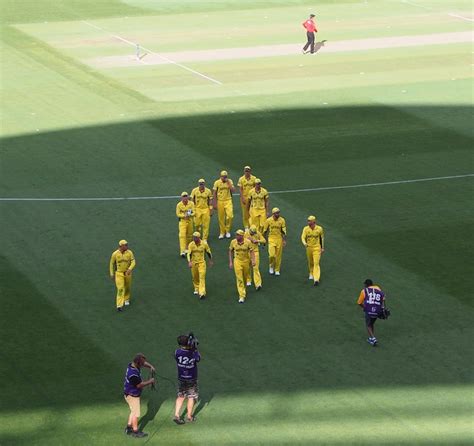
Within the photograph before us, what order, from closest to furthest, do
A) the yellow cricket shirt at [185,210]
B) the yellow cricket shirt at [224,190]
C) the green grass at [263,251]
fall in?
1. the green grass at [263,251]
2. the yellow cricket shirt at [185,210]
3. the yellow cricket shirt at [224,190]

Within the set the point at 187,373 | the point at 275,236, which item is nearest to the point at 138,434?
the point at 187,373

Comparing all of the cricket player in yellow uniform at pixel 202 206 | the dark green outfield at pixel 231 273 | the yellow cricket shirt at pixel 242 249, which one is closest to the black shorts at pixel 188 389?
the dark green outfield at pixel 231 273

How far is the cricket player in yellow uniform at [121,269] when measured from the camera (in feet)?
94.8

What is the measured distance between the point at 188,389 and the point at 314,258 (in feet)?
26.4

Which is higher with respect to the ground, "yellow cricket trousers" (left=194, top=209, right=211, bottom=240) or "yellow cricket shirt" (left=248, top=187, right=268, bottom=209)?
"yellow cricket shirt" (left=248, top=187, right=268, bottom=209)

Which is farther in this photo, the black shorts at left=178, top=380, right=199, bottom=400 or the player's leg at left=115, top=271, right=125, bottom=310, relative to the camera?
the player's leg at left=115, top=271, right=125, bottom=310

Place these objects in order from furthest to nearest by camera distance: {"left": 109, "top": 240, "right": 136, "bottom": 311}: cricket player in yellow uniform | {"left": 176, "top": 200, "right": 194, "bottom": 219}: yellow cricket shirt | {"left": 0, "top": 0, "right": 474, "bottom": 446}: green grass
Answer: {"left": 176, "top": 200, "right": 194, "bottom": 219}: yellow cricket shirt → {"left": 109, "top": 240, "right": 136, "bottom": 311}: cricket player in yellow uniform → {"left": 0, "top": 0, "right": 474, "bottom": 446}: green grass

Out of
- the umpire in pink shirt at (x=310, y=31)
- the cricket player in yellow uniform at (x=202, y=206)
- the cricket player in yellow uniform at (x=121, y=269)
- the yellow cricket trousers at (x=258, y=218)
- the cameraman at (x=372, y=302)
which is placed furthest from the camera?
the umpire in pink shirt at (x=310, y=31)

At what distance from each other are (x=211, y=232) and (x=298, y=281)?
487cm

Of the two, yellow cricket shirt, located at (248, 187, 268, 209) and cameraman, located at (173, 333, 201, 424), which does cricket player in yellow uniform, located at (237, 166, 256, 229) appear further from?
cameraman, located at (173, 333, 201, 424)

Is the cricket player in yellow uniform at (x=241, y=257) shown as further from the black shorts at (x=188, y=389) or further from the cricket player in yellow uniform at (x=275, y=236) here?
the black shorts at (x=188, y=389)

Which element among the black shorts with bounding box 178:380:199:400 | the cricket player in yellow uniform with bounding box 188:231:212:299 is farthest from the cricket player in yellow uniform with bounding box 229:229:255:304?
the black shorts with bounding box 178:380:199:400

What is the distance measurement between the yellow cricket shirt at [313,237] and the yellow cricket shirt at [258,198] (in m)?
2.91

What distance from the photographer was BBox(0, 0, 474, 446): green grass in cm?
→ 2408
